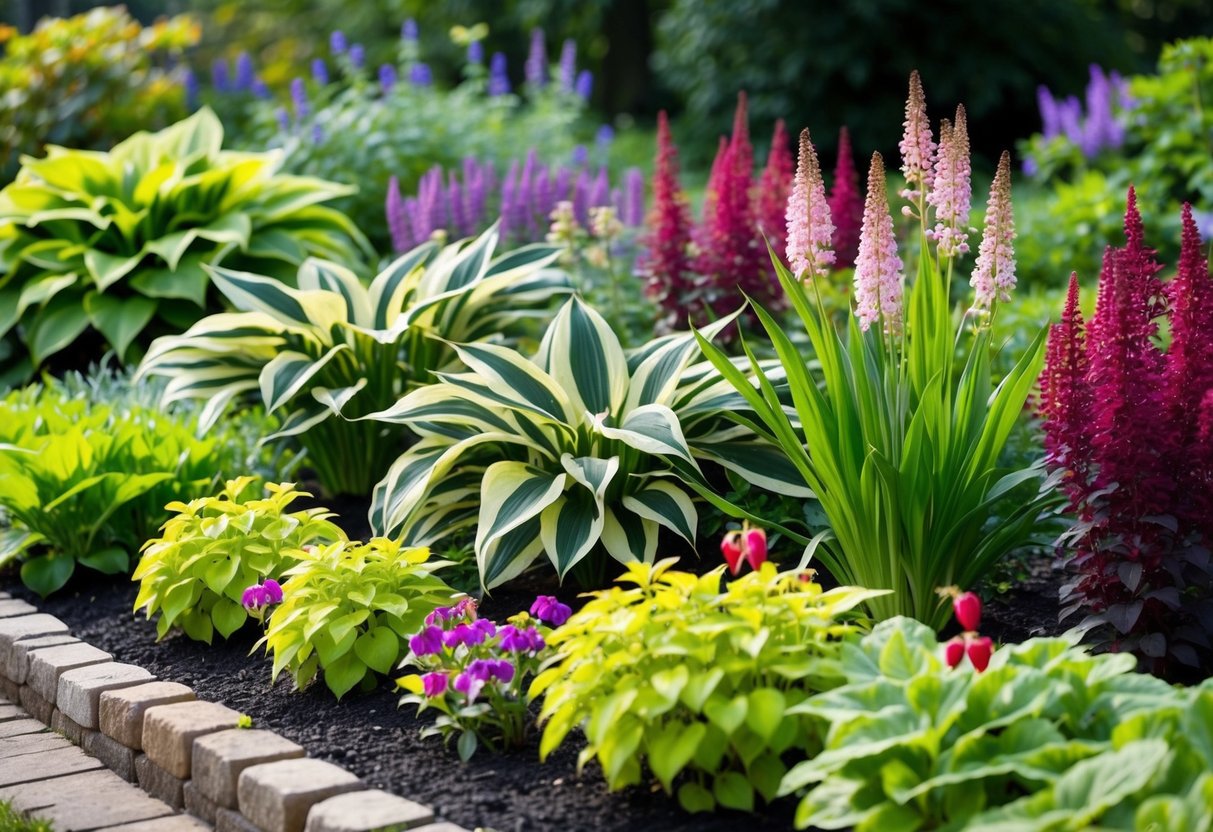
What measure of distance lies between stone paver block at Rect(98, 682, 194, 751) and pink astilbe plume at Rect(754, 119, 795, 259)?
8.32 feet

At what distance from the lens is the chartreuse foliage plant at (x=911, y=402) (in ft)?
9.34

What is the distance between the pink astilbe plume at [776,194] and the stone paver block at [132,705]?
2.54 meters

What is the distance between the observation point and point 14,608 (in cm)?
394

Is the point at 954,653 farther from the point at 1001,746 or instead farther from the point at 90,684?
the point at 90,684

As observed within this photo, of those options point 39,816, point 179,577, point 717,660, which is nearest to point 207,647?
point 179,577

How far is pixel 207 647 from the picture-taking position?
3.54 metres

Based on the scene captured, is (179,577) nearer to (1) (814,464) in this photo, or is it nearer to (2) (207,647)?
(2) (207,647)

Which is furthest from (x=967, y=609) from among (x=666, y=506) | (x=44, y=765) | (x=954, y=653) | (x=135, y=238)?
(x=135, y=238)

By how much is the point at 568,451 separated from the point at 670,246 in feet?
4.15

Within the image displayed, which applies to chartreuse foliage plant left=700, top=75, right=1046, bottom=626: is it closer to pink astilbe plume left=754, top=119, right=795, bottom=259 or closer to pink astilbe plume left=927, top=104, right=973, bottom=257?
pink astilbe plume left=927, top=104, right=973, bottom=257

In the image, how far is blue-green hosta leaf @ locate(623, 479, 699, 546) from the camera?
3324 millimetres

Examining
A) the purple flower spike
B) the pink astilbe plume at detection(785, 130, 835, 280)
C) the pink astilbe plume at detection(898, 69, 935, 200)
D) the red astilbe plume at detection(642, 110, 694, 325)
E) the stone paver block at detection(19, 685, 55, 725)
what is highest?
the pink astilbe plume at detection(898, 69, 935, 200)

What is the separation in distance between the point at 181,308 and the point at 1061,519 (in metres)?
3.80

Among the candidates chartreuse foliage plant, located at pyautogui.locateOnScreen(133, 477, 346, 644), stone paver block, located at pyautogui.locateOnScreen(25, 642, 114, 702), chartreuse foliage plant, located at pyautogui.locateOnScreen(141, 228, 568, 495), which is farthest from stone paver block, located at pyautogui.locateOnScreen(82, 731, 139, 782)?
chartreuse foliage plant, located at pyautogui.locateOnScreen(141, 228, 568, 495)
